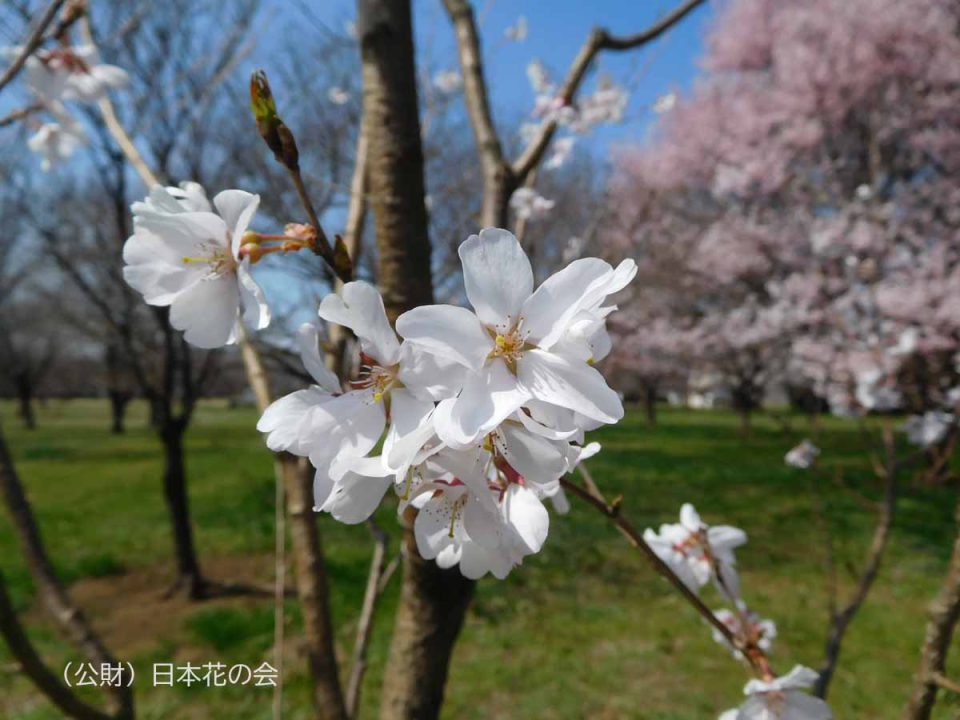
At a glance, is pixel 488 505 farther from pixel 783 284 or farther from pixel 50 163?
pixel 783 284

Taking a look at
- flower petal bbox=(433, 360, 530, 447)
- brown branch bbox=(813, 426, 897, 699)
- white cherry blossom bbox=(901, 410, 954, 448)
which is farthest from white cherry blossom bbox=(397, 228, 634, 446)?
white cherry blossom bbox=(901, 410, 954, 448)

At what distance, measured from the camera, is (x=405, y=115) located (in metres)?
1.10

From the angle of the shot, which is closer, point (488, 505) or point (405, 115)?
point (488, 505)

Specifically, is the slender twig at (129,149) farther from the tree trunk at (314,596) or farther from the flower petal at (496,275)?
the flower petal at (496,275)

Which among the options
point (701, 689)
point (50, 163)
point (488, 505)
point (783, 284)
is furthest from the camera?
point (783, 284)

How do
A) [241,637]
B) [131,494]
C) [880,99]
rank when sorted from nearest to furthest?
[241,637], [131,494], [880,99]

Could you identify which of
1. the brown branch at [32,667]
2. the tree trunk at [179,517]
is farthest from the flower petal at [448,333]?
the tree trunk at [179,517]

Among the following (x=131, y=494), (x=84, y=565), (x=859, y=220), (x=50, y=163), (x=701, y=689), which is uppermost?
(x=50, y=163)

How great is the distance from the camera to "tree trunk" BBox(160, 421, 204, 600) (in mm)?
4461

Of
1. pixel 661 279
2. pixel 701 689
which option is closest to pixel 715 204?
pixel 661 279

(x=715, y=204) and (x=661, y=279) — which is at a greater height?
(x=715, y=204)

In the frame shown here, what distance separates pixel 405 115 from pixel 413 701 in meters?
1.05

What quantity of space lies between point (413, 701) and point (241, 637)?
326 centimetres

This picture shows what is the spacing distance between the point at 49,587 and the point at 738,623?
1.39 meters
